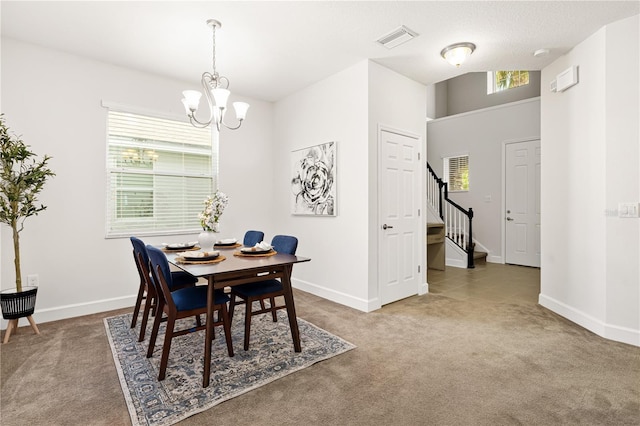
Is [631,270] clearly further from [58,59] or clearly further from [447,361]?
[58,59]

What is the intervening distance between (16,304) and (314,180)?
10.5ft

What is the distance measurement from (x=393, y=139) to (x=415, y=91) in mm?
845

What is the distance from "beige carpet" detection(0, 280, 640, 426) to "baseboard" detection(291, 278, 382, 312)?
43 centimetres

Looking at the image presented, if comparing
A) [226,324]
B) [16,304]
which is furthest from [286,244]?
[16,304]

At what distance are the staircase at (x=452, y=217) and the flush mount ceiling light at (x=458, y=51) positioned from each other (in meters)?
3.45

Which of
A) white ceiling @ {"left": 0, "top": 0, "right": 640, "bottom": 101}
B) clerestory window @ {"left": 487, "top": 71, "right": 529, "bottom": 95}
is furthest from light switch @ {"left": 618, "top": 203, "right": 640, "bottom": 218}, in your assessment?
clerestory window @ {"left": 487, "top": 71, "right": 529, "bottom": 95}

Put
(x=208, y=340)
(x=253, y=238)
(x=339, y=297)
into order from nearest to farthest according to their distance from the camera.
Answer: (x=208, y=340) < (x=253, y=238) < (x=339, y=297)

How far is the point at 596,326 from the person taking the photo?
9.45ft

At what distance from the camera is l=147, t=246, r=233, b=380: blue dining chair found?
6.99 feet

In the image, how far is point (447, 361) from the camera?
2.40 metres

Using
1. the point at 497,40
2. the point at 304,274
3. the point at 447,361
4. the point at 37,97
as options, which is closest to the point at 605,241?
the point at 447,361

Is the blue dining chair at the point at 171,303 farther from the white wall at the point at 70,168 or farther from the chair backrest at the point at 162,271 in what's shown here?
the white wall at the point at 70,168

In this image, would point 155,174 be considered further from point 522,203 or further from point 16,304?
point 522,203

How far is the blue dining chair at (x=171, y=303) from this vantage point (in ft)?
6.99
